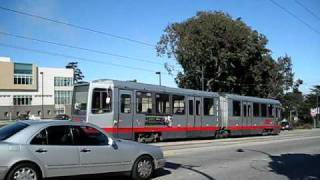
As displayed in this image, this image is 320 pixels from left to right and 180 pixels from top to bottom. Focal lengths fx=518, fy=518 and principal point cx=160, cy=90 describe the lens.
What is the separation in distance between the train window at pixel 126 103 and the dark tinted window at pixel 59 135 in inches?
548

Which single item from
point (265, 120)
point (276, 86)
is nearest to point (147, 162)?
point (265, 120)

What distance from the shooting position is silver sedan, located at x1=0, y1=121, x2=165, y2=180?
9.55 m

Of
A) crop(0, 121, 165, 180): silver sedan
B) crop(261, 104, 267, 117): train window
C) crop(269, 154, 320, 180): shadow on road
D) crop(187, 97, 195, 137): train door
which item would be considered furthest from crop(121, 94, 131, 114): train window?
crop(261, 104, 267, 117): train window

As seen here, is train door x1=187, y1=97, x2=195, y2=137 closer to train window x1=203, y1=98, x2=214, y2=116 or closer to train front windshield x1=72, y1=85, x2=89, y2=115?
train window x1=203, y1=98, x2=214, y2=116

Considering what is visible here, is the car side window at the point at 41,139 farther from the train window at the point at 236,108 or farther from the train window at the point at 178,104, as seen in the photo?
the train window at the point at 236,108

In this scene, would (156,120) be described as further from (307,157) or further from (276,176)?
(276,176)

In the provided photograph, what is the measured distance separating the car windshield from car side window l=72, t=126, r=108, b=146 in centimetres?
106

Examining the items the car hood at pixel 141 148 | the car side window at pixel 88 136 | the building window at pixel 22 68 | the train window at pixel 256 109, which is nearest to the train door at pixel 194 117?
the train window at pixel 256 109

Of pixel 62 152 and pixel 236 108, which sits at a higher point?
pixel 236 108

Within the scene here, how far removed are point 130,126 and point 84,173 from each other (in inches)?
562

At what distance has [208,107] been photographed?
32.2 metres

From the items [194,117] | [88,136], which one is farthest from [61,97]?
[88,136]

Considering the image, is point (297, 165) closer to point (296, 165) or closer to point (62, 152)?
point (296, 165)

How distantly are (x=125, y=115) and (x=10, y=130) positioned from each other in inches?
575
